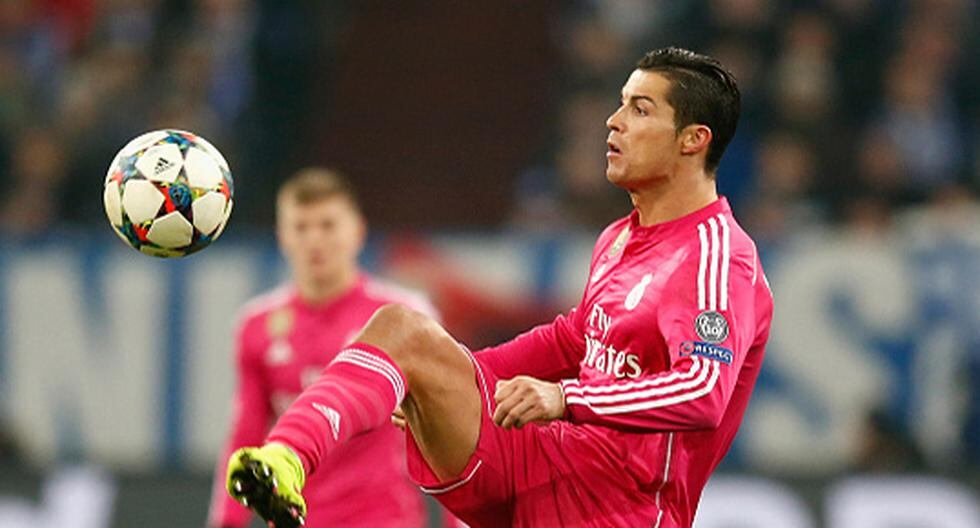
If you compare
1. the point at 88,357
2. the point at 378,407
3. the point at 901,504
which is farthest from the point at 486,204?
the point at 378,407

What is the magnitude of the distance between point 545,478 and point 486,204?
248 inches

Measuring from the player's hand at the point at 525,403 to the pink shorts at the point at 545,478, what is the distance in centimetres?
45

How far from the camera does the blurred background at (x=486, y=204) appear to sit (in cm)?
883

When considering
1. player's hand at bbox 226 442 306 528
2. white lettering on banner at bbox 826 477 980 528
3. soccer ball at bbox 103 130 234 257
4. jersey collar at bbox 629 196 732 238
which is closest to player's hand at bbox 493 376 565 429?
player's hand at bbox 226 442 306 528

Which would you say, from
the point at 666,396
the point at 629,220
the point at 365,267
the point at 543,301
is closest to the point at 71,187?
the point at 365,267

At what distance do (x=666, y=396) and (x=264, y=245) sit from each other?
17.6ft

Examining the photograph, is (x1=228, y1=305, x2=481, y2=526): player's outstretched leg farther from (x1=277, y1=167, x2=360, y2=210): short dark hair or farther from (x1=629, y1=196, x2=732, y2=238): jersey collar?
(x1=277, y1=167, x2=360, y2=210): short dark hair

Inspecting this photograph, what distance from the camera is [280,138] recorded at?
11469 mm

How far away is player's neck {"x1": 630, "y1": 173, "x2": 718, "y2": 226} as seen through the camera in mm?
4852

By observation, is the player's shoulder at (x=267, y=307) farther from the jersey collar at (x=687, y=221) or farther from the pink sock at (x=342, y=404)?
the jersey collar at (x=687, y=221)

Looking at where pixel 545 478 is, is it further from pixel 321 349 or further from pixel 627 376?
pixel 321 349

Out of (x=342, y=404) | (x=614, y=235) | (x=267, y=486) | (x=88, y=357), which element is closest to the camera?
(x=267, y=486)

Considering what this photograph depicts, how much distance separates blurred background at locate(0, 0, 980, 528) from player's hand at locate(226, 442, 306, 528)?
13.7 ft

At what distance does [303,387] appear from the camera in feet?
21.1
